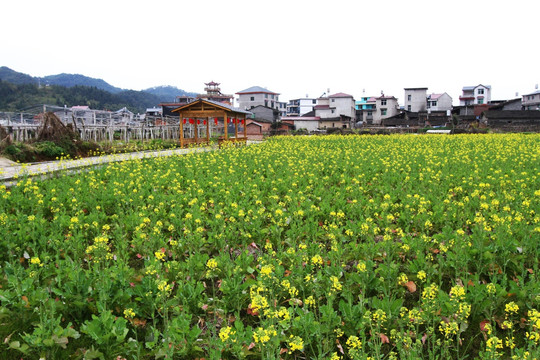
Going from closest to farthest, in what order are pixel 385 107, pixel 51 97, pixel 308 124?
1. pixel 308 124
2. pixel 51 97
3. pixel 385 107

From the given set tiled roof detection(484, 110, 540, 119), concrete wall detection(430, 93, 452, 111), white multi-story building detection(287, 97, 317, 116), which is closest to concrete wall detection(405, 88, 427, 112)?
concrete wall detection(430, 93, 452, 111)

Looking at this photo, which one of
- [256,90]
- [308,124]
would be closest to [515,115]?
[308,124]

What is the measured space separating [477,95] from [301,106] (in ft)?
139

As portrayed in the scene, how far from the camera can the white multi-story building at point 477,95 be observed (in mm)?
81000

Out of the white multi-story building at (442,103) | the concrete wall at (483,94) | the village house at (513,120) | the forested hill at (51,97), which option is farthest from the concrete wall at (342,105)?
the forested hill at (51,97)

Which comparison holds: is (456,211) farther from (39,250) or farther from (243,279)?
(39,250)

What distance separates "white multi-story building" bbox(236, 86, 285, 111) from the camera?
86.6 meters

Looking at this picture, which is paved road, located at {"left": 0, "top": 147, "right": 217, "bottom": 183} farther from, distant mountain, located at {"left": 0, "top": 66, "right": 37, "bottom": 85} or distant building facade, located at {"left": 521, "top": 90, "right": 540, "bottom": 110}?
distant mountain, located at {"left": 0, "top": 66, "right": 37, "bottom": 85}

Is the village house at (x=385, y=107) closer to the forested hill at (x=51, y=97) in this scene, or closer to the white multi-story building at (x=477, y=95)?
the white multi-story building at (x=477, y=95)

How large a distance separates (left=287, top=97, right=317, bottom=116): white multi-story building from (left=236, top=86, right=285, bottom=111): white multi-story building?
11580 mm

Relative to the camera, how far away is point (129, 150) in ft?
77.9

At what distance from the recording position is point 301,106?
336 ft

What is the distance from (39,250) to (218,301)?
3.21 metres

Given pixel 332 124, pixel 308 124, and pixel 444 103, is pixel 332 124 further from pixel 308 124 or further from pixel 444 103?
pixel 444 103
